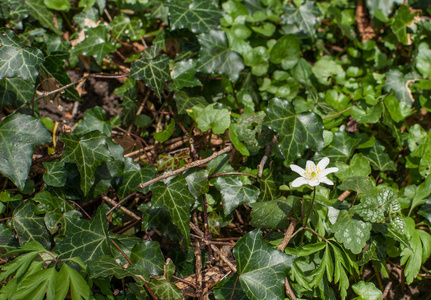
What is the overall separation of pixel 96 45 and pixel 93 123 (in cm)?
60

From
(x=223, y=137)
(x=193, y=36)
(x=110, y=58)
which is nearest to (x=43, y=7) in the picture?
→ (x=110, y=58)

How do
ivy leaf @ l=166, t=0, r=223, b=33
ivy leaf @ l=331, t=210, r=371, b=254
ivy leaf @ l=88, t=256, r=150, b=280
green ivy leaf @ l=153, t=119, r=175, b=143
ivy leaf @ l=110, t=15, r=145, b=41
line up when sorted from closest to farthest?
ivy leaf @ l=88, t=256, r=150, b=280 < ivy leaf @ l=331, t=210, r=371, b=254 < green ivy leaf @ l=153, t=119, r=175, b=143 < ivy leaf @ l=166, t=0, r=223, b=33 < ivy leaf @ l=110, t=15, r=145, b=41

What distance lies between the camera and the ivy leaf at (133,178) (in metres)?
1.91

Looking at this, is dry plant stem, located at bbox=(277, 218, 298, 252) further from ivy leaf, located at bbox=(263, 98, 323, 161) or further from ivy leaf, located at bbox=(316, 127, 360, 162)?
ivy leaf, located at bbox=(316, 127, 360, 162)

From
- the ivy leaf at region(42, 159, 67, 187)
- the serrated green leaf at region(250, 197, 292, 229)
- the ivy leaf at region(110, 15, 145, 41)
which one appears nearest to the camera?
the serrated green leaf at region(250, 197, 292, 229)

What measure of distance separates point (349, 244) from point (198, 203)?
769mm

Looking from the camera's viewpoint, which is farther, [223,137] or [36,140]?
[223,137]

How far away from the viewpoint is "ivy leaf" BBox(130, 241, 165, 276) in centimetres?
165

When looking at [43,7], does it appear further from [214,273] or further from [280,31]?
[214,273]

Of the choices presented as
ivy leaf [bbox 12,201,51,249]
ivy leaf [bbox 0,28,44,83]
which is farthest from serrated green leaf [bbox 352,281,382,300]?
ivy leaf [bbox 0,28,44,83]

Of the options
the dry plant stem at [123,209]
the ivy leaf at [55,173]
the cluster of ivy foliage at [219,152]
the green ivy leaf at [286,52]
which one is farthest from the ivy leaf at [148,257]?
the green ivy leaf at [286,52]

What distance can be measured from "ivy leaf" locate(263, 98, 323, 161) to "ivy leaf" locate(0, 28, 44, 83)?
130 centimetres

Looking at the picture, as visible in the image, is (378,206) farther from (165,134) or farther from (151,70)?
(151,70)

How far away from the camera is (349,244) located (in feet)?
5.12
